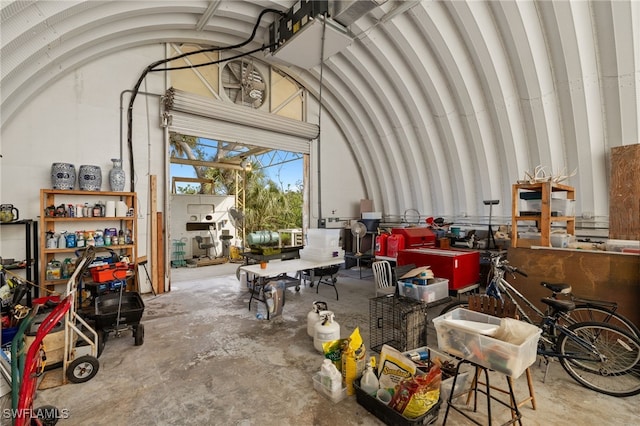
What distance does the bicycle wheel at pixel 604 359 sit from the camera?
2.40m

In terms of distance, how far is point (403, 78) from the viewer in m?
5.85

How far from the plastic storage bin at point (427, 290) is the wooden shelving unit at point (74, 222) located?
12.8 feet

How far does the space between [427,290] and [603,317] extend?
1533 millimetres

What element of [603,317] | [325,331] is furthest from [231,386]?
[603,317]

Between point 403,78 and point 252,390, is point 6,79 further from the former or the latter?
point 403,78

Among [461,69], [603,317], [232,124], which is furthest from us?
[232,124]

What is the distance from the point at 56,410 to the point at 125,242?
10.3ft

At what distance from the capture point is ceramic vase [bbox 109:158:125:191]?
4.78m

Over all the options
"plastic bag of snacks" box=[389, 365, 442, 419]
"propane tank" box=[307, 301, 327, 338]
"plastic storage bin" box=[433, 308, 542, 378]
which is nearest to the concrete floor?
"propane tank" box=[307, 301, 327, 338]

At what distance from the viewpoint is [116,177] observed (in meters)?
4.79

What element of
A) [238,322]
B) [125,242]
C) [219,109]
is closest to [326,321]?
[238,322]

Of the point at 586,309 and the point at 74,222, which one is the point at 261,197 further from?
the point at 586,309

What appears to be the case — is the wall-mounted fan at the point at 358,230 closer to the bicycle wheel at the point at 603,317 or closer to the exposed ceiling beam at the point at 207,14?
the bicycle wheel at the point at 603,317

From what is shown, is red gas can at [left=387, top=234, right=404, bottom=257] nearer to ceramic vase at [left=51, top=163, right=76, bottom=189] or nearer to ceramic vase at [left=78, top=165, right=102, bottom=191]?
ceramic vase at [left=78, top=165, right=102, bottom=191]
